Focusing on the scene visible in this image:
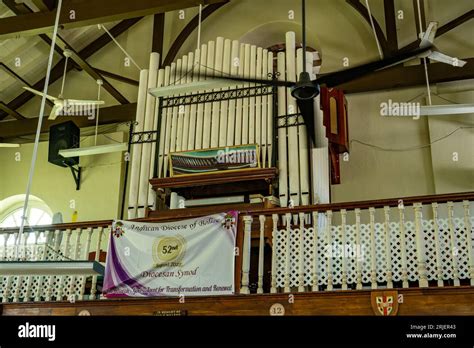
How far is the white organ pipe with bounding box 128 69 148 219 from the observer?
10063mm

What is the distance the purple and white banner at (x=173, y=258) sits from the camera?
23.8 ft

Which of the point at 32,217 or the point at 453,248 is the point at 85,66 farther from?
the point at 453,248

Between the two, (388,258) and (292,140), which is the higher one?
(292,140)

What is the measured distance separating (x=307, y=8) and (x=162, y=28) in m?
3.16

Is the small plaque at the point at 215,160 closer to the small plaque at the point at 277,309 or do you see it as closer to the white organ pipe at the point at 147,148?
the white organ pipe at the point at 147,148

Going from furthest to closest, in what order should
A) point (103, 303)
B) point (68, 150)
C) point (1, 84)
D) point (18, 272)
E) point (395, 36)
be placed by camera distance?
point (1, 84)
point (68, 150)
point (395, 36)
point (103, 303)
point (18, 272)

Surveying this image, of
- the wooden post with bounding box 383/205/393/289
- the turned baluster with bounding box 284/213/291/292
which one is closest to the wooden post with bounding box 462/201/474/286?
the wooden post with bounding box 383/205/393/289

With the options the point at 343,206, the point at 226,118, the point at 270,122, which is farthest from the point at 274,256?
the point at 226,118

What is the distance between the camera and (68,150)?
1161 cm

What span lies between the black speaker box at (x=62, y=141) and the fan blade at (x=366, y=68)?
752cm

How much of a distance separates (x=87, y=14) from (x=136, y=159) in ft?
8.77

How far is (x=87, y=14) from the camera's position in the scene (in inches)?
370
